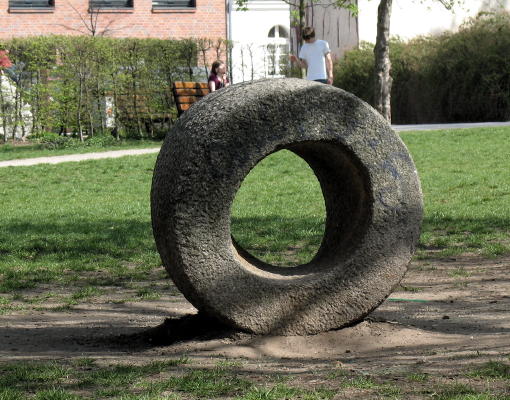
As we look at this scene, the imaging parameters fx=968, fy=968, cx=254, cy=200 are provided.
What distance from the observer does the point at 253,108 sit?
5668 mm

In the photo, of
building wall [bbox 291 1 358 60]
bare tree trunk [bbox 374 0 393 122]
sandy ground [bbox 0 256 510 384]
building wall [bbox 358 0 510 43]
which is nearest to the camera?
sandy ground [bbox 0 256 510 384]

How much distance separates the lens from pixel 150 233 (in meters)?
10.5

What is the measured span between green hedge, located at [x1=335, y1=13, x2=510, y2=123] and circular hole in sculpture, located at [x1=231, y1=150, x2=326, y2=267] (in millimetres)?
9600

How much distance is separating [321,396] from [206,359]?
107 cm

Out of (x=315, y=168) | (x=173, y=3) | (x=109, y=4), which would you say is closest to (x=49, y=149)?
(x=315, y=168)

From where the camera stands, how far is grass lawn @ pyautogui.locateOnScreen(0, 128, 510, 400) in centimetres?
470

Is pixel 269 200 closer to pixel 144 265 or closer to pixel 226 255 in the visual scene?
pixel 144 265

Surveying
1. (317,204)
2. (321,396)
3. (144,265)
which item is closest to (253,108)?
(321,396)

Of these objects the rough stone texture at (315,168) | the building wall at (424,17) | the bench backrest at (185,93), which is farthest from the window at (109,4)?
the rough stone texture at (315,168)

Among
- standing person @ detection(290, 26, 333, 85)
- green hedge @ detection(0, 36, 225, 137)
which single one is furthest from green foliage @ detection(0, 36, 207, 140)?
standing person @ detection(290, 26, 333, 85)

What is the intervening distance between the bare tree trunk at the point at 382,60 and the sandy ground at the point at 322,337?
12114 mm

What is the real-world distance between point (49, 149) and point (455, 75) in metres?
10.8

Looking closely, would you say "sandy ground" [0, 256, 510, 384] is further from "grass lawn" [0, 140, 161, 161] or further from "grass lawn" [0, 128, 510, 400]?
"grass lawn" [0, 140, 161, 161]

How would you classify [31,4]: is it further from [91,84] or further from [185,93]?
[185,93]
